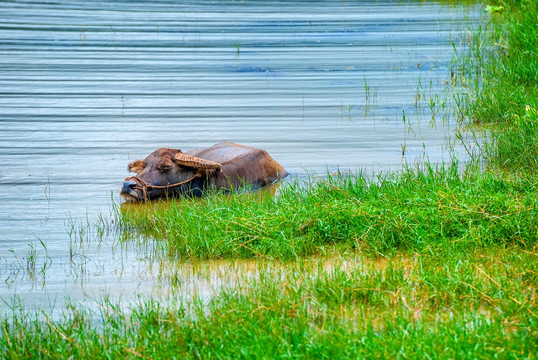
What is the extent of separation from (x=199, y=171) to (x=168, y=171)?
0.94 ft

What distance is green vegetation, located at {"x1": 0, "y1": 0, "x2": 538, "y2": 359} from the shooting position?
371 centimetres

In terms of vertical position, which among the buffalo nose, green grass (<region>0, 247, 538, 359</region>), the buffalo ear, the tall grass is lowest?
green grass (<region>0, 247, 538, 359</region>)

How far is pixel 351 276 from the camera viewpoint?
4465 mm

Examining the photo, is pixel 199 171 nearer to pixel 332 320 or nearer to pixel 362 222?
pixel 362 222

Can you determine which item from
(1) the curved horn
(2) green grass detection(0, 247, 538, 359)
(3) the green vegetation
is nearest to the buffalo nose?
(3) the green vegetation

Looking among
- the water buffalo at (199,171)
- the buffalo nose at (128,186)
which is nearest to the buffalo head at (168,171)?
the water buffalo at (199,171)

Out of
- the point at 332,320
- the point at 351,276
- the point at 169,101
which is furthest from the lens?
the point at 169,101

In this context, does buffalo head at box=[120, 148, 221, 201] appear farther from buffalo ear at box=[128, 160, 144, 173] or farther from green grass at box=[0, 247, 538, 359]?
green grass at box=[0, 247, 538, 359]

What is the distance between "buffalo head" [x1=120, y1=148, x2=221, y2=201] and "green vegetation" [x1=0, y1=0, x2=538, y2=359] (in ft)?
0.85

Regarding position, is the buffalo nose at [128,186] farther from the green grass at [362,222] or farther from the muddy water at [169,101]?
the green grass at [362,222]

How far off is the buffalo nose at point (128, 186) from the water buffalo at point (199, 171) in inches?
5.6

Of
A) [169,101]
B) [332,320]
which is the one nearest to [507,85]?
[169,101]

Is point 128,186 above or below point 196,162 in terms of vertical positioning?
below

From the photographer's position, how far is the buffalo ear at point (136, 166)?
7.04 metres
